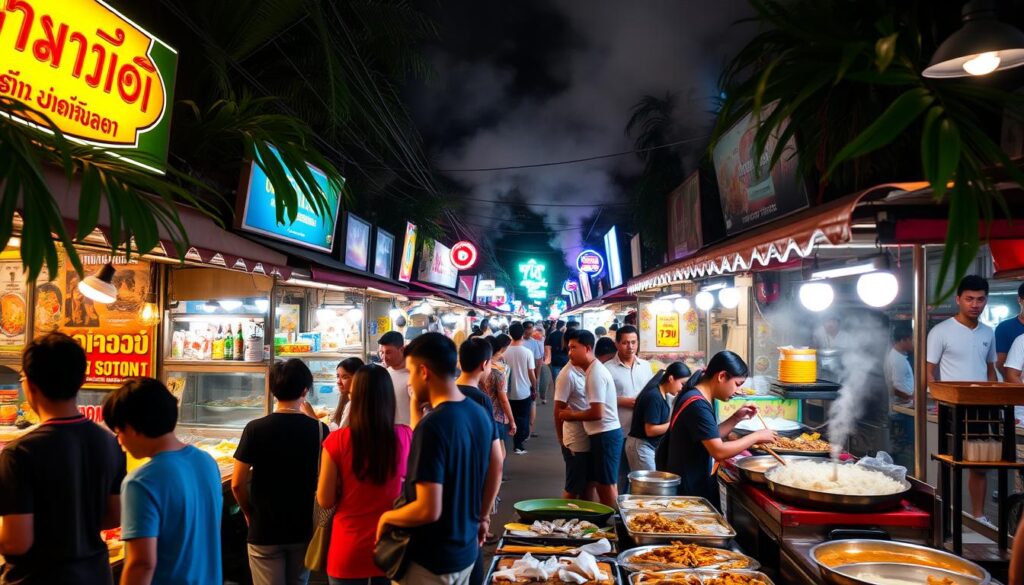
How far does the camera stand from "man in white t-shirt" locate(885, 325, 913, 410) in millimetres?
9312

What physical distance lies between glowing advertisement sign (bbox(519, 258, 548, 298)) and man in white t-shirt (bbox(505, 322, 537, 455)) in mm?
30212

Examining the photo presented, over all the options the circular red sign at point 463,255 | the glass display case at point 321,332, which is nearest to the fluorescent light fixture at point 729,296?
the glass display case at point 321,332

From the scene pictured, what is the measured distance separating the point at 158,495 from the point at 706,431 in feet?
12.3

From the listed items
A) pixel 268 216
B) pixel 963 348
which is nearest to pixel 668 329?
pixel 963 348

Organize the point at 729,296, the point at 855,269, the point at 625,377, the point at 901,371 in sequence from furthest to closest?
the point at 729,296
the point at 901,371
the point at 625,377
the point at 855,269

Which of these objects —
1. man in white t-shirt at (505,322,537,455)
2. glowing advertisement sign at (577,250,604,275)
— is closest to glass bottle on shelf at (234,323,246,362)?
man in white t-shirt at (505,322,537,455)

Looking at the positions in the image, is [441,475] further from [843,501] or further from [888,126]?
[843,501]

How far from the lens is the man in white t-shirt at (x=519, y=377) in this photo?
11.7 m

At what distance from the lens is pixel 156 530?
2930 mm

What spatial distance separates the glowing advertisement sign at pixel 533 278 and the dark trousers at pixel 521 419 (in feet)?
98.4

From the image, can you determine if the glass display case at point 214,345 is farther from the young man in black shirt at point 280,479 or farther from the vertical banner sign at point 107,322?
the young man in black shirt at point 280,479

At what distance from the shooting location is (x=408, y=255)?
53.2ft

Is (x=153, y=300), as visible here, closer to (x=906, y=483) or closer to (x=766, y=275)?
(x=906, y=483)

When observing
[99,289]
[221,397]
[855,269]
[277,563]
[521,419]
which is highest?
[855,269]
